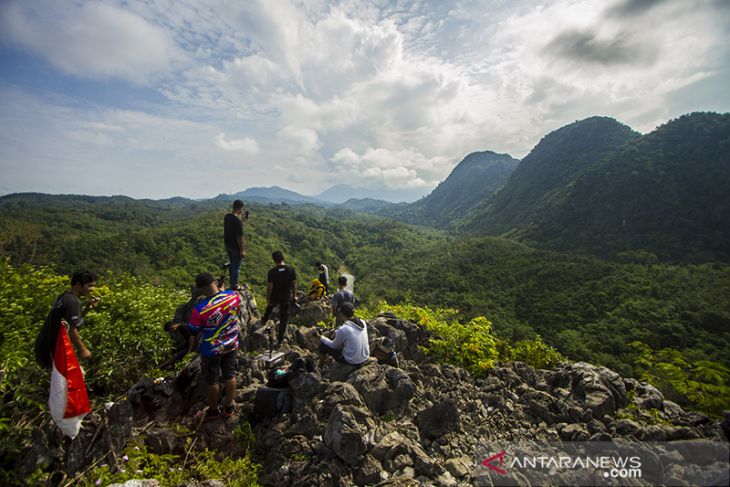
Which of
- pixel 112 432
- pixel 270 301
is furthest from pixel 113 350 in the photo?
pixel 270 301

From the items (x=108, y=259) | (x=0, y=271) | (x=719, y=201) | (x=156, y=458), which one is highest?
(x=719, y=201)

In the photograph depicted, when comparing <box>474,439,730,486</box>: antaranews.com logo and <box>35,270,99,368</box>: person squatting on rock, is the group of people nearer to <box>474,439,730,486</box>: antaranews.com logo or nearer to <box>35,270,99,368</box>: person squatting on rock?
<box>35,270,99,368</box>: person squatting on rock

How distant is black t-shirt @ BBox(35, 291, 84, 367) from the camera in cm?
375

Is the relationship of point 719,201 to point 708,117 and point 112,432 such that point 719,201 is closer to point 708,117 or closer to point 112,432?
point 708,117

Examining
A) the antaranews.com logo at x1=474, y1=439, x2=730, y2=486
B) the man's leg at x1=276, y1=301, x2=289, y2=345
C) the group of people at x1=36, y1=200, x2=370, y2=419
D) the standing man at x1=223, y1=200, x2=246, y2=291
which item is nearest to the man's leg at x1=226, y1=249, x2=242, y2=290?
the standing man at x1=223, y1=200, x2=246, y2=291

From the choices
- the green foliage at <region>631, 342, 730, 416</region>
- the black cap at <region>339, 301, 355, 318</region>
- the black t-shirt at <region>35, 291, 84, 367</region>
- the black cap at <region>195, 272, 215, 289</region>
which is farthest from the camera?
the black cap at <region>339, 301, 355, 318</region>

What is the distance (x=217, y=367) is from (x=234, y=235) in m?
3.55

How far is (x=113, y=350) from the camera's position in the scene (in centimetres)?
478

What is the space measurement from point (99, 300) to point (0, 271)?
5.68ft

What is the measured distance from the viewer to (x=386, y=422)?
4945 mm

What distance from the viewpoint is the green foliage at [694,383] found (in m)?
5.09

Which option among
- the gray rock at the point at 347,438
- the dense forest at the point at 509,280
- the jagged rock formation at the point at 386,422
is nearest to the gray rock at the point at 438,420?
the jagged rock formation at the point at 386,422

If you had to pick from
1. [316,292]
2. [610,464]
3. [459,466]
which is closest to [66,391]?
[459,466]

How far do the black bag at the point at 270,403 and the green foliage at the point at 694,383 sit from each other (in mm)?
7127
